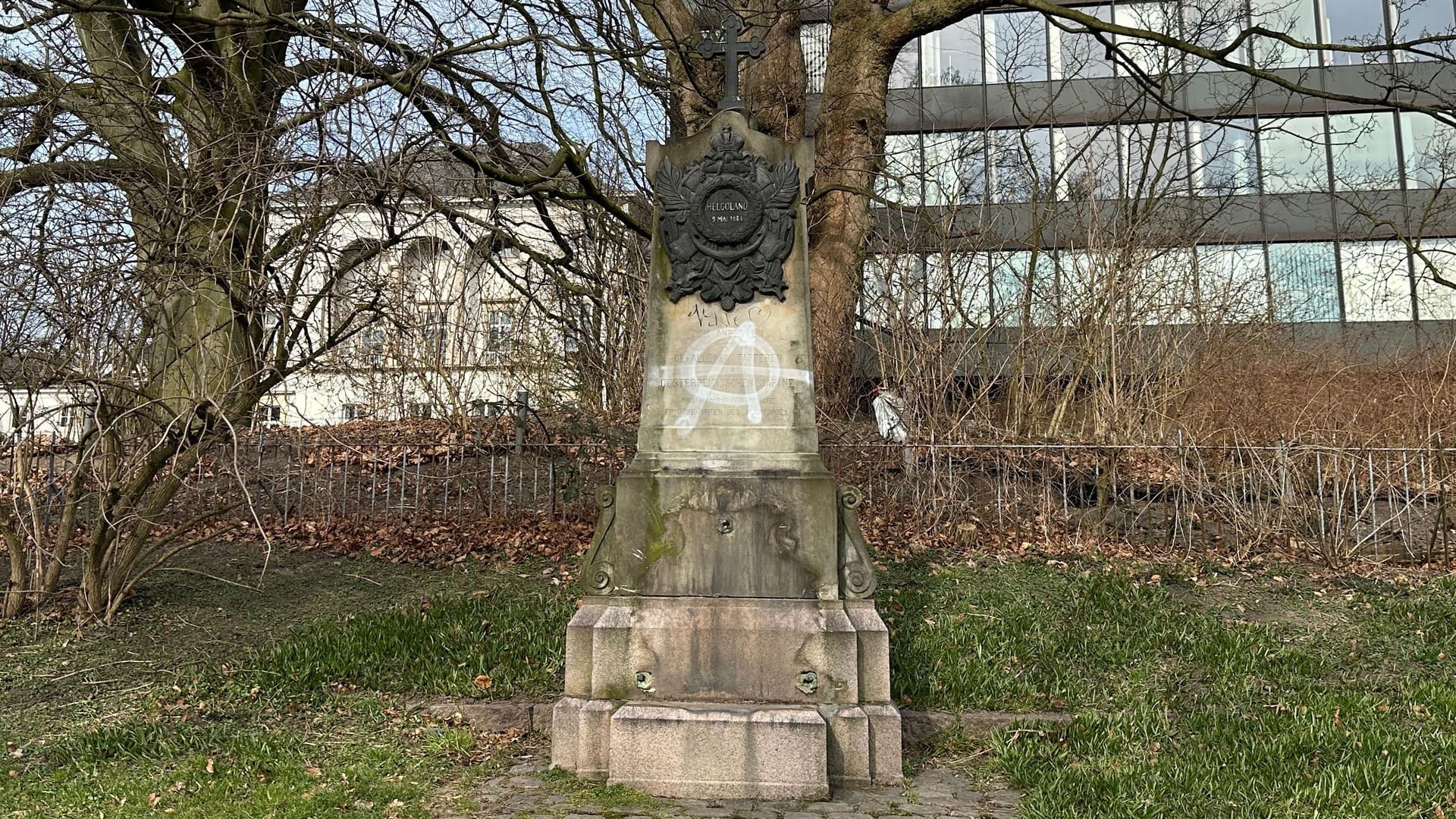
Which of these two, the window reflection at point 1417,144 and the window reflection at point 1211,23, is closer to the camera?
the window reflection at point 1211,23

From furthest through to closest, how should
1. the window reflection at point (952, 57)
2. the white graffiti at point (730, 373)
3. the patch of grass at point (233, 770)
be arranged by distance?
the window reflection at point (952, 57) → the white graffiti at point (730, 373) → the patch of grass at point (233, 770)

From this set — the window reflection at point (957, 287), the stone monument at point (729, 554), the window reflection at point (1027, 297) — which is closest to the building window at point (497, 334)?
the window reflection at point (957, 287)

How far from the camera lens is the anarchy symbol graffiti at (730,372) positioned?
4945mm

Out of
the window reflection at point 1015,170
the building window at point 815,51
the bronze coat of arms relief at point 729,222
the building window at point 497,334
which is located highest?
the building window at point 815,51

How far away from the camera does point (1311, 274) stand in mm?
20359

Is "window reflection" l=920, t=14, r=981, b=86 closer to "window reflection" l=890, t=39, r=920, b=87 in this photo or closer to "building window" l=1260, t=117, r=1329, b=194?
"window reflection" l=890, t=39, r=920, b=87

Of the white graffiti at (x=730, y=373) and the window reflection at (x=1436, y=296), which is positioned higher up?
the window reflection at (x=1436, y=296)

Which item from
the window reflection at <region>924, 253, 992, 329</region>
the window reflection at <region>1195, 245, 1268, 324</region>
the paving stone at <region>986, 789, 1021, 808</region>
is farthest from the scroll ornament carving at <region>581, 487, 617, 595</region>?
the window reflection at <region>1195, 245, 1268, 324</region>

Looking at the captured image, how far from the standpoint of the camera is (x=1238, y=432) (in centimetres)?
939

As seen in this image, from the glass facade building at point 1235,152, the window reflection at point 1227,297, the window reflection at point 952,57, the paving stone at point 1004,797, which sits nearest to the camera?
the paving stone at point 1004,797

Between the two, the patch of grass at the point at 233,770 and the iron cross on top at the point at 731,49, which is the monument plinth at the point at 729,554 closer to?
the iron cross on top at the point at 731,49

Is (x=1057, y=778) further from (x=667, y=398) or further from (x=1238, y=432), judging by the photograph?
(x=1238, y=432)

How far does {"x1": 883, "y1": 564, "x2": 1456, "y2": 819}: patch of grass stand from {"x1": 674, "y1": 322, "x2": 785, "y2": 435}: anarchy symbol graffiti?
2130mm

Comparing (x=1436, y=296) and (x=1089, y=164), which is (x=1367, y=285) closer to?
(x=1436, y=296)
